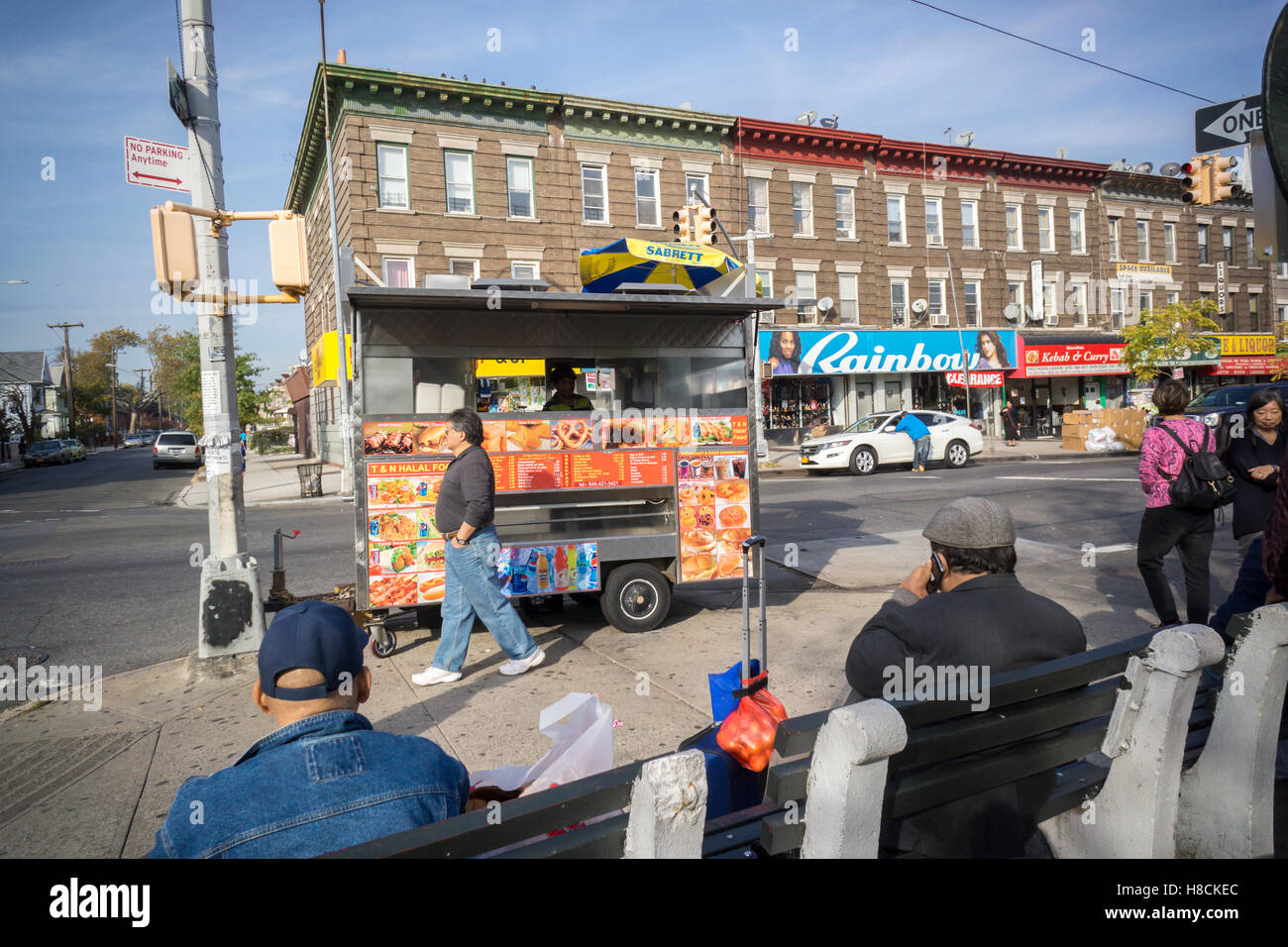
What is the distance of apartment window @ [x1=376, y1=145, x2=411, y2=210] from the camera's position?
2275cm

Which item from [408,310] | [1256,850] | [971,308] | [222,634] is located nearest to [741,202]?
[971,308]

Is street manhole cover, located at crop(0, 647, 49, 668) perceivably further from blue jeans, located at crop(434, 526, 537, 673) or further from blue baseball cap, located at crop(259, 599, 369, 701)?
blue baseball cap, located at crop(259, 599, 369, 701)

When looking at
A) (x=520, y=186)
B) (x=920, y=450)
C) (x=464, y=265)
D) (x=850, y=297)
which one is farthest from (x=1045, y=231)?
(x=464, y=265)

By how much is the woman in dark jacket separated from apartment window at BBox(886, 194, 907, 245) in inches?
1060

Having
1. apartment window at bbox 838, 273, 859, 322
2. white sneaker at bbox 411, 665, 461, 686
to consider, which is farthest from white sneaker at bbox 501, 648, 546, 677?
apartment window at bbox 838, 273, 859, 322

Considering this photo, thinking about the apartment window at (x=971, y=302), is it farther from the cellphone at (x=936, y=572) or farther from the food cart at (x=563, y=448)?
the cellphone at (x=936, y=572)

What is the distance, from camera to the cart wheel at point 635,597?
6566 mm

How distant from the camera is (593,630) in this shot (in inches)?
267

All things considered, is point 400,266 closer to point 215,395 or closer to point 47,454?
point 215,395

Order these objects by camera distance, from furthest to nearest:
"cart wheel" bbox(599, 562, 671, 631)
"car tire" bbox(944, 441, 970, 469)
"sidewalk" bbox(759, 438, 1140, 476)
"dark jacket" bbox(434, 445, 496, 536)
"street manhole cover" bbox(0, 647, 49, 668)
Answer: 1. "sidewalk" bbox(759, 438, 1140, 476)
2. "car tire" bbox(944, 441, 970, 469)
3. "cart wheel" bbox(599, 562, 671, 631)
4. "street manhole cover" bbox(0, 647, 49, 668)
5. "dark jacket" bbox(434, 445, 496, 536)

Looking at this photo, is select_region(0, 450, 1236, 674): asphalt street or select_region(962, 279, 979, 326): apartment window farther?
select_region(962, 279, 979, 326): apartment window
